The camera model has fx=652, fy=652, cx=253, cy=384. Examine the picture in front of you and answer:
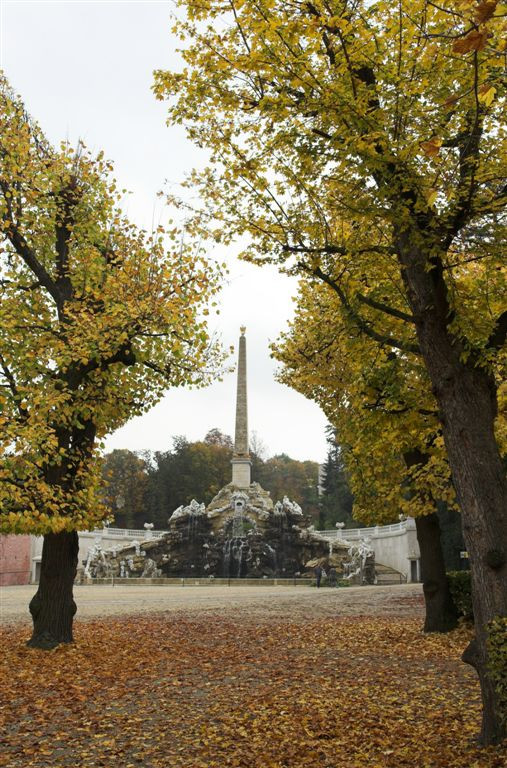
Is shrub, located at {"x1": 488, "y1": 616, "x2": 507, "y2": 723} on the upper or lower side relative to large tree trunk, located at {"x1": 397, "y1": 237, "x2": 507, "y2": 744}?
lower

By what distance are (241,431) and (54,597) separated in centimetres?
4609

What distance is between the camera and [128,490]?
231 feet

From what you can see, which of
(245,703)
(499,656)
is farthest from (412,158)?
(245,703)

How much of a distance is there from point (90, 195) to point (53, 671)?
9.06 meters

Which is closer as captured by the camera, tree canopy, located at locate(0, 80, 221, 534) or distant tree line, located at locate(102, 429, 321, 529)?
tree canopy, located at locate(0, 80, 221, 534)

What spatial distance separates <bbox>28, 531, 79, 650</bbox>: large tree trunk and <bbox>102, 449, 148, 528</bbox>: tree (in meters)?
57.6

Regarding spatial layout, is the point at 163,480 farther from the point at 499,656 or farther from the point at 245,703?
the point at 499,656

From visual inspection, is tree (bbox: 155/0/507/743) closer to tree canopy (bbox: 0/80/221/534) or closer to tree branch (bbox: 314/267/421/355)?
tree branch (bbox: 314/267/421/355)

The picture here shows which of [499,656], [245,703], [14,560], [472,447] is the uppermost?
[472,447]

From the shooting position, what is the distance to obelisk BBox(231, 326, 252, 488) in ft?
189

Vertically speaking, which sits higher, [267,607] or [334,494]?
[334,494]

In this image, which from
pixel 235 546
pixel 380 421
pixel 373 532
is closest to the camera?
pixel 380 421

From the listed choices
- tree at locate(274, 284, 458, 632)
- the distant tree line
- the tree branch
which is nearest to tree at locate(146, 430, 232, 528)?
the distant tree line

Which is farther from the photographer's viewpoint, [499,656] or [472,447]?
[472,447]
